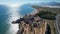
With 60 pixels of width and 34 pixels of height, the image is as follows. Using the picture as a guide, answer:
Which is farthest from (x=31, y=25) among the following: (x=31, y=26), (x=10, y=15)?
(x=10, y=15)

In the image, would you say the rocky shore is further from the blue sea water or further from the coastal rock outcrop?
the blue sea water

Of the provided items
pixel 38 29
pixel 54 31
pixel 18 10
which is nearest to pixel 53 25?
pixel 54 31

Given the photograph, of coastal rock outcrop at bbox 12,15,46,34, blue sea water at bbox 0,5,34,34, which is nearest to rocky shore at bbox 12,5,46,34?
coastal rock outcrop at bbox 12,15,46,34

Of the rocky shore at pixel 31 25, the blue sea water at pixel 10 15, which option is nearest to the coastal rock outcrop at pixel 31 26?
the rocky shore at pixel 31 25

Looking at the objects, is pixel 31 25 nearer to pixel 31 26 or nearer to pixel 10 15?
pixel 31 26

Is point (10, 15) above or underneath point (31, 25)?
above

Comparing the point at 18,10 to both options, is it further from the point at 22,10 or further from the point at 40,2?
the point at 40,2

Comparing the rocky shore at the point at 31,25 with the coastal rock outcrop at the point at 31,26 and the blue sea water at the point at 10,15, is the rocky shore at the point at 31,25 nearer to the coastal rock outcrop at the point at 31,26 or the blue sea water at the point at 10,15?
the coastal rock outcrop at the point at 31,26

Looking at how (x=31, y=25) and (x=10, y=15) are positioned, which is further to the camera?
(x=10, y=15)
